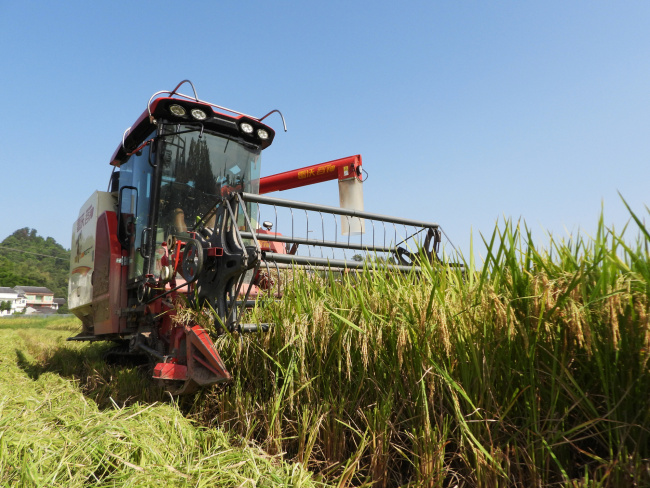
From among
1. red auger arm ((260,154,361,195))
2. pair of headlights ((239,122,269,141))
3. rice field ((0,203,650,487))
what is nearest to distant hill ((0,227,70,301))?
red auger arm ((260,154,361,195))

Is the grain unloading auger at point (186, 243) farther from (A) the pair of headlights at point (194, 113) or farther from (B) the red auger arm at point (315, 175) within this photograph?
(B) the red auger arm at point (315, 175)

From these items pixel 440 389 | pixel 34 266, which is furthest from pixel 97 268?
pixel 34 266

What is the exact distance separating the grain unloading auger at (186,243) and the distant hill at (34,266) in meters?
73.3

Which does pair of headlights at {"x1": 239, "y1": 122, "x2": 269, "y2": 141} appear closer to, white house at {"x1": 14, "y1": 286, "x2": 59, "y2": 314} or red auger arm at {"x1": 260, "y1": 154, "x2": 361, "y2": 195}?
red auger arm at {"x1": 260, "y1": 154, "x2": 361, "y2": 195}

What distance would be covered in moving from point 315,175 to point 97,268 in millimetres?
3143

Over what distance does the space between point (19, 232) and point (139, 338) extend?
145097mm

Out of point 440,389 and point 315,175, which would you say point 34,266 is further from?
point 440,389

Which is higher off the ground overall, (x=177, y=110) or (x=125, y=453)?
(x=177, y=110)

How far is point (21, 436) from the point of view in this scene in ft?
8.05

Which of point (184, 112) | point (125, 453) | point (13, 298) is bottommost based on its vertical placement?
point (125, 453)

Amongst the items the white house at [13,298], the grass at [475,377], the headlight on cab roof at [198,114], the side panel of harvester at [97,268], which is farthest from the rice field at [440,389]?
the white house at [13,298]

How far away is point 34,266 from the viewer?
9100cm

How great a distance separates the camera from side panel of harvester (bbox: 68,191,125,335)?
470 cm

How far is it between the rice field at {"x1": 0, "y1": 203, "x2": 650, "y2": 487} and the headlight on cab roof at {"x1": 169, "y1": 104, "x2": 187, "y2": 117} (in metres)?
2.20
